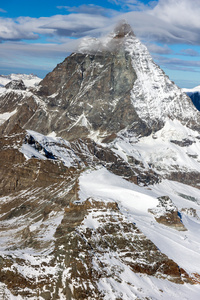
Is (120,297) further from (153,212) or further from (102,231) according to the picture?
(153,212)

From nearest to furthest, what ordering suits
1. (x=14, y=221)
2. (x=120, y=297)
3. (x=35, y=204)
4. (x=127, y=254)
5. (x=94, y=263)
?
(x=120, y=297)
(x=94, y=263)
(x=127, y=254)
(x=14, y=221)
(x=35, y=204)

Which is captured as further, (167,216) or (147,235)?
(167,216)

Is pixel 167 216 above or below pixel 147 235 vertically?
above

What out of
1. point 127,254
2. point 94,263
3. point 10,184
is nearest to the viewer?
point 94,263

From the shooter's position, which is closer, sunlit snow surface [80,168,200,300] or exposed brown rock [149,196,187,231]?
sunlit snow surface [80,168,200,300]

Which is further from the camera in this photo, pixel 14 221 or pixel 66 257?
pixel 14 221

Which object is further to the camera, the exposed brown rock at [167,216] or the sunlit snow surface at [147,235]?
the exposed brown rock at [167,216]

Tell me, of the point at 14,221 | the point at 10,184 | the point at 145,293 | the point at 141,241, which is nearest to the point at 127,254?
the point at 141,241

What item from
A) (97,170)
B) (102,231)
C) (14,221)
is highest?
(97,170)
